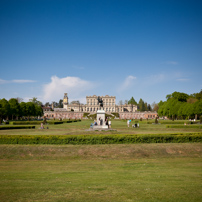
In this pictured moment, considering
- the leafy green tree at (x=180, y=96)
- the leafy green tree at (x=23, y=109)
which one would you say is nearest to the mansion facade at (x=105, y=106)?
the leafy green tree at (x=180, y=96)

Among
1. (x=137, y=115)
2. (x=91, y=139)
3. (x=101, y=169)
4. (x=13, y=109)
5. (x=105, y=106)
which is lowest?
(x=101, y=169)

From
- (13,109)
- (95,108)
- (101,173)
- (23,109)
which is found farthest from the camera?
(95,108)

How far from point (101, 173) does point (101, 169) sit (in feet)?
3.35

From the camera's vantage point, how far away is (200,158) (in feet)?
49.6

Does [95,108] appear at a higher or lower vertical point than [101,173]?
higher

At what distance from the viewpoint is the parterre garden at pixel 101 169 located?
7.61m

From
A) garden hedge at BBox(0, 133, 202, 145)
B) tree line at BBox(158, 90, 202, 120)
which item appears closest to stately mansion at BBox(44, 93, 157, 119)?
tree line at BBox(158, 90, 202, 120)

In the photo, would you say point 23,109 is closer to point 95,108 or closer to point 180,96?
point 180,96

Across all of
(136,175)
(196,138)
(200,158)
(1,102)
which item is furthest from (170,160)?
(1,102)

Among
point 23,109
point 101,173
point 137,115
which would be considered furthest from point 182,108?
point 101,173

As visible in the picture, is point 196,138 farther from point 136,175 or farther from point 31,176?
point 31,176

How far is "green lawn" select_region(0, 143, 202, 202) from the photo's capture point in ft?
24.7

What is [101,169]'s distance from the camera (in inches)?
472

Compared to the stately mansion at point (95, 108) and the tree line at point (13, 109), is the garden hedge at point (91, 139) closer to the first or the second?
the tree line at point (13, 109)
